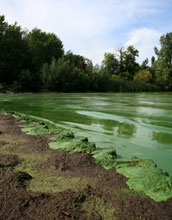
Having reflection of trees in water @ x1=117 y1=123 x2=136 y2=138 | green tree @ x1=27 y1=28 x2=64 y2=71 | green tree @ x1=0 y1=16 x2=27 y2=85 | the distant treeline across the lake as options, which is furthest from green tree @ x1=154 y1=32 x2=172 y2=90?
reflection of trees in water @ x1=117 y1=123 x2=136 y2=138

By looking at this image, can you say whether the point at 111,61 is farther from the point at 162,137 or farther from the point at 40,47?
the point at 162,137

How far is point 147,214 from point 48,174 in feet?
3.50

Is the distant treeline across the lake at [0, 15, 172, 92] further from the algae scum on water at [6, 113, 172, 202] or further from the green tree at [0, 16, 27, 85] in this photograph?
the algae scum on water at [6, 113, 172, 202]

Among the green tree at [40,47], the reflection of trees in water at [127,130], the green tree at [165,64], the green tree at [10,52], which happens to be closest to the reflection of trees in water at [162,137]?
the reflection of trees in water at [127,130]

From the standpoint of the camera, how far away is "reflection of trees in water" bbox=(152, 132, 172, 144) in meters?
3.78

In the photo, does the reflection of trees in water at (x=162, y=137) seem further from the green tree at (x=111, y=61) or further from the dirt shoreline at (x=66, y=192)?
the green tree at (x=111, y=61)

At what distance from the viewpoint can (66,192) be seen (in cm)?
183

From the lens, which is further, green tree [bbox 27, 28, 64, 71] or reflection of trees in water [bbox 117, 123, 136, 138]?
green tree [bbox 27, 28, 64, 71]

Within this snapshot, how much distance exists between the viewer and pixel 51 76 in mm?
25016

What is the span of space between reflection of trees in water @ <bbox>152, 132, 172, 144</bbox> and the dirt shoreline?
1.70 metres

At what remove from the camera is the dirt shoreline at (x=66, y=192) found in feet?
5.22

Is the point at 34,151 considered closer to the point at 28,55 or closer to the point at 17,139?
the point at 17,139

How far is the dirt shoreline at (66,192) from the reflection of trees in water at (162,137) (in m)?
1.70

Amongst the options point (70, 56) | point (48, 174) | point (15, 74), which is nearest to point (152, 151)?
point (48, 174)
